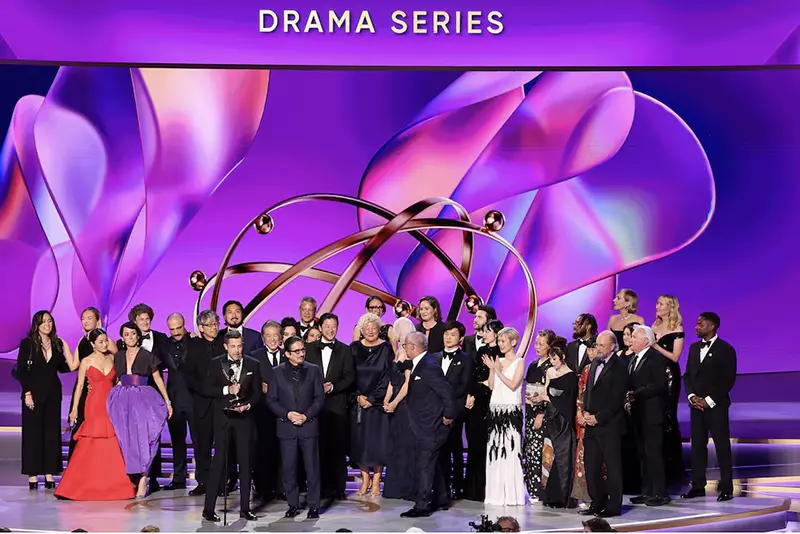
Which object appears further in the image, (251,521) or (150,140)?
(150,140)

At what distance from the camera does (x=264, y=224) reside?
11562 mm

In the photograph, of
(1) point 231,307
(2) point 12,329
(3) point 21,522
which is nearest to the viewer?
(3) point 21,522

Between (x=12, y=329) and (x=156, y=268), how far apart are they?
1.61 m

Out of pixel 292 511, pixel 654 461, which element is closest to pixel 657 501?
pixel 654 461

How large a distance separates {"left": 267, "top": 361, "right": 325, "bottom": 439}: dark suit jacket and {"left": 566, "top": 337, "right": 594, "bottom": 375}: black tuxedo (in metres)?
2.18

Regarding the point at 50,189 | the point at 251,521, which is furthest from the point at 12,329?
the point at 251,521

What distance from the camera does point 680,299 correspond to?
1152cm

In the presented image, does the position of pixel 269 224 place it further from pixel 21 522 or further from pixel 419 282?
pixel 21 522

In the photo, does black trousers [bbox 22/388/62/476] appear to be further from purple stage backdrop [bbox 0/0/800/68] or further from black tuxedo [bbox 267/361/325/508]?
purple stage backdrop [bbox 0/0/800/68]

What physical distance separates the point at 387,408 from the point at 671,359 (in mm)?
2433

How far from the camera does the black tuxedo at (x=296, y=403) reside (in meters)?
8.21

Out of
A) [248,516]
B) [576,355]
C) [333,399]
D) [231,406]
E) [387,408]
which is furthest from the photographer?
[333,399]

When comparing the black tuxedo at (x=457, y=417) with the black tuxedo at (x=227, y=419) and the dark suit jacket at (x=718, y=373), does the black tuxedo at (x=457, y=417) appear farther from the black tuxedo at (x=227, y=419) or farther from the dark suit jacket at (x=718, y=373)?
the dark suit jacket at (x=718, y=373)

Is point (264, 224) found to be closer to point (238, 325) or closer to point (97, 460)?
point (238, 325)
